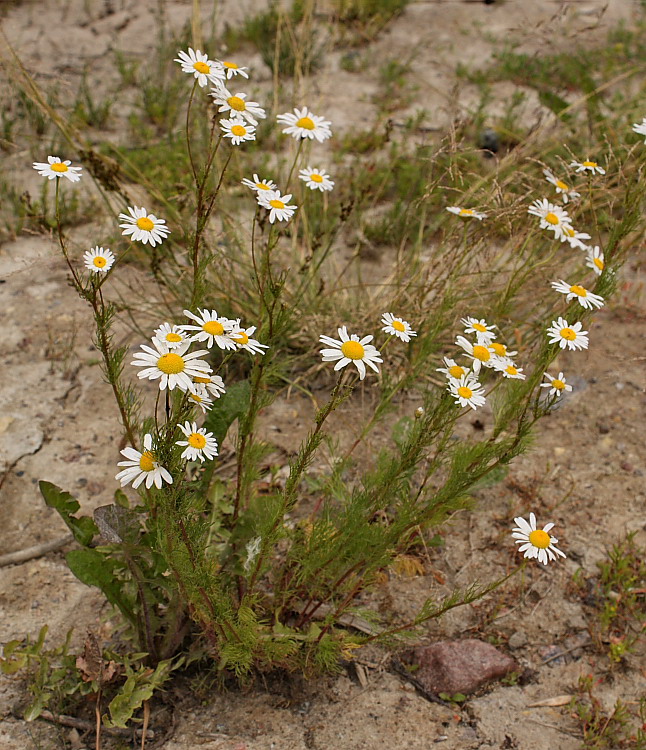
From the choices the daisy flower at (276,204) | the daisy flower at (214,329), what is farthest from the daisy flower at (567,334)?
the daisy flower at (214,329)

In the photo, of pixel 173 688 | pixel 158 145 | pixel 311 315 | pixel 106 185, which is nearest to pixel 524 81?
pixel 158 145

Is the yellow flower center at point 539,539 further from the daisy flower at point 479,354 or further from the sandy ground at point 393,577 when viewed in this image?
the sandy ground at point 393,577

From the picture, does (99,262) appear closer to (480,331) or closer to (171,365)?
(171,365)


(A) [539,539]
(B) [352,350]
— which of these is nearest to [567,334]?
(A) [539,539]

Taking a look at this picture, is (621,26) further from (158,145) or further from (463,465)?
(463,465)

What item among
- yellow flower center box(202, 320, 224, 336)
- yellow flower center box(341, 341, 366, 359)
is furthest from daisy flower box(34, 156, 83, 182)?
yellow flower center box(341, 341, 366, 359)

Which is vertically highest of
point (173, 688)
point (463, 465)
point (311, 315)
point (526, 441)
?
point (526, 441)
